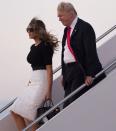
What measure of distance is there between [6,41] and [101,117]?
3835 millimetres

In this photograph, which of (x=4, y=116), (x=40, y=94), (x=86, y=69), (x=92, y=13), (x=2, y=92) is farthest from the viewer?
(x=2, y=92)

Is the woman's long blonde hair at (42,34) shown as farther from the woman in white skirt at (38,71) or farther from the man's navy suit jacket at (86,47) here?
the man's navy suit jacket at (86,47)

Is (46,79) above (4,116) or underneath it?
above

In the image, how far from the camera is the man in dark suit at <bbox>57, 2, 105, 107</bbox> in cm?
485

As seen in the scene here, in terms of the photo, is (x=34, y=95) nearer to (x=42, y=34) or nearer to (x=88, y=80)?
(x=42, y=34)

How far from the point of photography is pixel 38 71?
534 cm

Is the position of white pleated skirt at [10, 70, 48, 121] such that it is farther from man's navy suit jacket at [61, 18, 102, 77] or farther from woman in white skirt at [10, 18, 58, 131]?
man's navy suit jacket at [61, 18, 102, 77]

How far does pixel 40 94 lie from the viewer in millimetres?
5332

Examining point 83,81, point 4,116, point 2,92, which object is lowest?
point 2,92

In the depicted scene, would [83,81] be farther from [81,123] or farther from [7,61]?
[7,61]

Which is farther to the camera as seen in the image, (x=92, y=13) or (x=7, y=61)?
(x=7, y=61)

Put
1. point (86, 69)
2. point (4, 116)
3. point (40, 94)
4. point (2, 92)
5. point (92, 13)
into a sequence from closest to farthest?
point (86, 69)
point (40, 94)
point (4, 116)
point (92, 13)
point (2, 92)

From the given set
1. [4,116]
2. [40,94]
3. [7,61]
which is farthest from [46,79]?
[7,61]

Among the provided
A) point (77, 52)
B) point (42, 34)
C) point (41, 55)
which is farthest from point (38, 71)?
point (77, 52)
